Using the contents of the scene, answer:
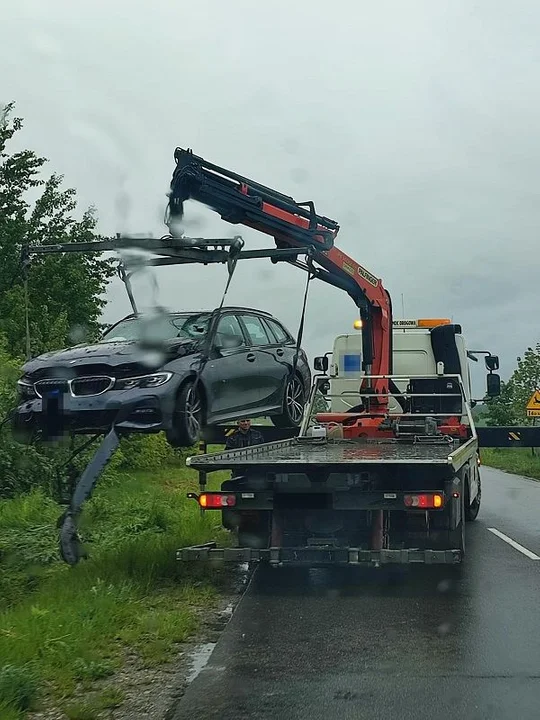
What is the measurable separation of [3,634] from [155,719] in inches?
78.6

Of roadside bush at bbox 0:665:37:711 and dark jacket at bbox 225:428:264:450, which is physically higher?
dark jacket at bbox 225:428:264:450

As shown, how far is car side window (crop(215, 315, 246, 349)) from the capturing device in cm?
928

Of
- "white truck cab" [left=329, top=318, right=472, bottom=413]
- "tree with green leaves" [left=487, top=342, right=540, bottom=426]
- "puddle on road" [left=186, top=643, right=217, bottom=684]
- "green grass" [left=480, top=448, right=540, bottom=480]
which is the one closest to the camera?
"puddle on road" [left=186, top=643, right=217, bottom=684]

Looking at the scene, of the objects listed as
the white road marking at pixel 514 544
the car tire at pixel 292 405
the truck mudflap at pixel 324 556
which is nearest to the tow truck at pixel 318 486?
the truck mudflap at pixel 324 556

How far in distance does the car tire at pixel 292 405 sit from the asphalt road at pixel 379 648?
1.88 m

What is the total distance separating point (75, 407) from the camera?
7977 mm

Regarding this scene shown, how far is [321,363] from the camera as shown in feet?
47.6

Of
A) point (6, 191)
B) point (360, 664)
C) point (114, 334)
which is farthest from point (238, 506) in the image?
point (6, 191)

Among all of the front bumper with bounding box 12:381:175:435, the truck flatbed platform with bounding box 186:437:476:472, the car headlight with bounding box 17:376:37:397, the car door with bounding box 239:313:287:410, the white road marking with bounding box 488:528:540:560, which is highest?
the car door with bounding box 239:313:287:410

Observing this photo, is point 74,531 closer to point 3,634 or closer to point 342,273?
point 3,634

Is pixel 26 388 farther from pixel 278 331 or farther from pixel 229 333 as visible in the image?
pixel 278 331

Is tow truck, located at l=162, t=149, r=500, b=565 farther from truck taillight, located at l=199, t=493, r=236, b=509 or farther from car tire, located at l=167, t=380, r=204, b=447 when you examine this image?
car tire, located at l=167, t=380, r=204, b=447

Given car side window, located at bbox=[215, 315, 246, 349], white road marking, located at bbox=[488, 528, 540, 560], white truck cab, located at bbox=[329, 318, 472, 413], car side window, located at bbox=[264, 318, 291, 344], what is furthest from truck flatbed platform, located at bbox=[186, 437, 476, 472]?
white truck cab, located at bbox=[329, 318, 472, 413]

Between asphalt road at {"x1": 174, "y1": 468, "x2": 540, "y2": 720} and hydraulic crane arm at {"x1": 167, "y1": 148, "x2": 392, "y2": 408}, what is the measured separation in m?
3.39
